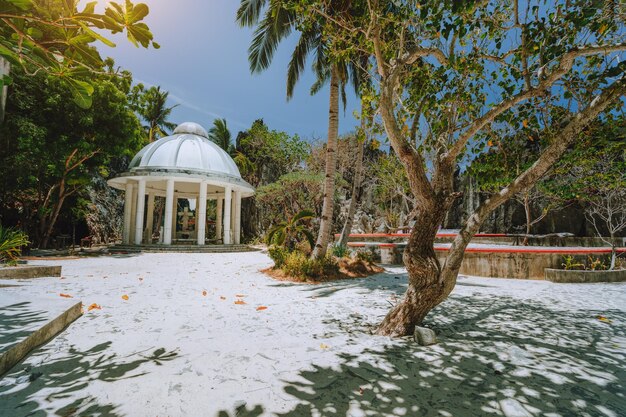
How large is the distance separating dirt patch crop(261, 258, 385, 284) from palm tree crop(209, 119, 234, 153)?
25775 mm

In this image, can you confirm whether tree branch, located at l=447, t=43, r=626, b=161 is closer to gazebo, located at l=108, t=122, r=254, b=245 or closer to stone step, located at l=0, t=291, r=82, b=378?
stone step, located at l=0, t=291, r=82, b=378

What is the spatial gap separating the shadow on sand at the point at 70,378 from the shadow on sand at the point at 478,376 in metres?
1.16

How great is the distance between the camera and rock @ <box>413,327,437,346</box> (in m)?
3.77

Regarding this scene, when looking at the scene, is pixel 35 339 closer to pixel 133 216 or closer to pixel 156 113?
pixel 133 216

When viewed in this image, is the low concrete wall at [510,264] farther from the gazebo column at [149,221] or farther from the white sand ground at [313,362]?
the gazebo column at [149,221]

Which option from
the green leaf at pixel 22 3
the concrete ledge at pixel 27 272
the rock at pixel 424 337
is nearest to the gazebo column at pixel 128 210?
the concrete ledge at pixel 27 272

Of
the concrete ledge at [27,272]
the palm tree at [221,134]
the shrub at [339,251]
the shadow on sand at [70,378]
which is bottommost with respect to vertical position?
the shadow on sand at [70,378]

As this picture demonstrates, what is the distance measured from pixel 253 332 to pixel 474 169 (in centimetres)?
463

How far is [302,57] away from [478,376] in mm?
11536

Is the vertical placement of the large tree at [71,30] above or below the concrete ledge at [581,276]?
above

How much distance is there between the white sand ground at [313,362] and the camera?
96.0 inches

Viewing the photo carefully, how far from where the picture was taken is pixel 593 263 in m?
8.98

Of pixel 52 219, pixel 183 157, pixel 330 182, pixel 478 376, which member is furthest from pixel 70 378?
pixel 183 157

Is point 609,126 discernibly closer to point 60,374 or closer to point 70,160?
→ point 60,374
